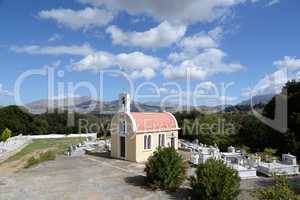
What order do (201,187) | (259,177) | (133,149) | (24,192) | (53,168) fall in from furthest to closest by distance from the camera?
(133,149) < (53,168) < (259,177) < (24,192) < (201,187)

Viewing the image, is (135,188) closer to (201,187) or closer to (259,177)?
(201,187)

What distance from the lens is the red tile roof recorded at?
96.8 feet

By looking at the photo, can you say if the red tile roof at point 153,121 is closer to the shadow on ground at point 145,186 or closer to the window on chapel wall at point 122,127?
A: the window on chapel wall at point 122,127

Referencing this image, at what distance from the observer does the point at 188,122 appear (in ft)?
136

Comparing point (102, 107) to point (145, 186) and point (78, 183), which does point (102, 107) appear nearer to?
point (78, 183)

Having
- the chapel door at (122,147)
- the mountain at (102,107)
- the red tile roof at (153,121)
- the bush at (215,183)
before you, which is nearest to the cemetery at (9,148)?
the mountain at (102,107)

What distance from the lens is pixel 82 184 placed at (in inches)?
803

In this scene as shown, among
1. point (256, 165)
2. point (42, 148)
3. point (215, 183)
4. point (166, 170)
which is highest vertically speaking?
point (166, 170)

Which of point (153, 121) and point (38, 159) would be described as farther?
point (153, 121)

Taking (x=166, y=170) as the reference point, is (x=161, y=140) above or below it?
above

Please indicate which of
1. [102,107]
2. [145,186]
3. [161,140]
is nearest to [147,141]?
[161,140]

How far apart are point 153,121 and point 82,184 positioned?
11.9 meters

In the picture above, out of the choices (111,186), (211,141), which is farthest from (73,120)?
(111,186)

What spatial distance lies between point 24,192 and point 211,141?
73.0 feet
